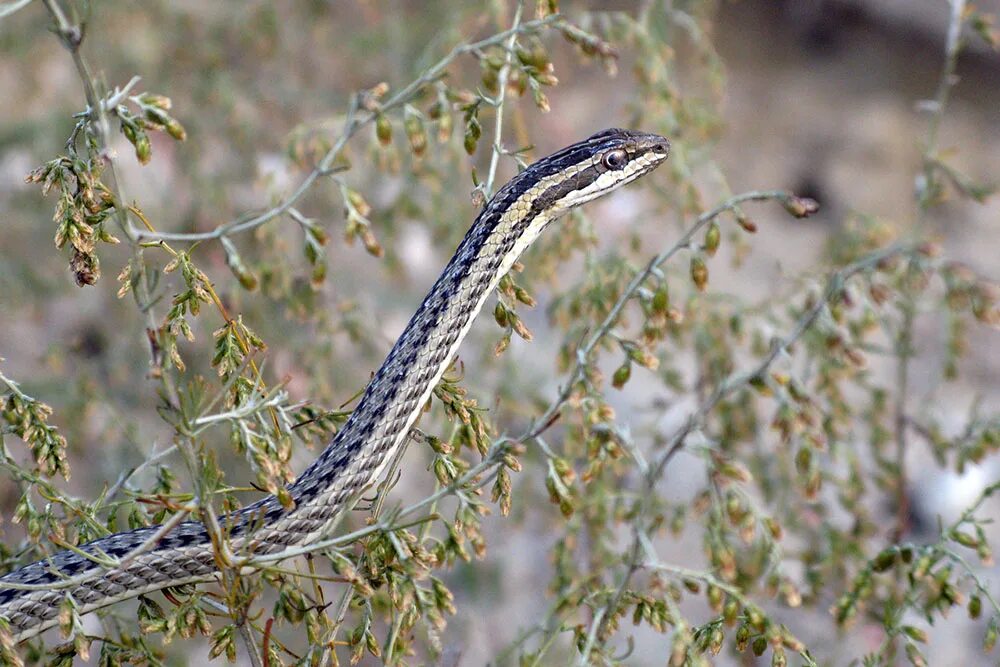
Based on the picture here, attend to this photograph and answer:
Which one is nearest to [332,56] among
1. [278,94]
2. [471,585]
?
[278,94]

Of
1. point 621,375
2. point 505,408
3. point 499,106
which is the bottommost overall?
point 621,375

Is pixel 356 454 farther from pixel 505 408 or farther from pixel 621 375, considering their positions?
pixel 505 408

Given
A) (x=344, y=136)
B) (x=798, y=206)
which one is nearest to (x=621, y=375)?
(x=798, y=206)

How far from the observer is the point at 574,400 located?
276 cm

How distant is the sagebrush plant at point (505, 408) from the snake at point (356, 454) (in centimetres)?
8

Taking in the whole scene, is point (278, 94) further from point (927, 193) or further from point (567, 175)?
point (927, 193)

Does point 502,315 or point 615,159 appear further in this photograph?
point 615,159

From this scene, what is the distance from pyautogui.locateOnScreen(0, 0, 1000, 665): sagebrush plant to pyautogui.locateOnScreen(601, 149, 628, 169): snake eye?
296 millimetres

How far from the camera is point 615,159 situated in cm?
349

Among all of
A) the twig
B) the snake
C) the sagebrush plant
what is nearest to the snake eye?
the snake

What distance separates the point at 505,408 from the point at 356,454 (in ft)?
6.47

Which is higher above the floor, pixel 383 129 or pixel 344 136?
pixel 383 129

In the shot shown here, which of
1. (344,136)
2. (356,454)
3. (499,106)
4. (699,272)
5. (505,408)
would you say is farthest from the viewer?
(505,408)

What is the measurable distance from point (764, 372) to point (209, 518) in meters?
1.83
